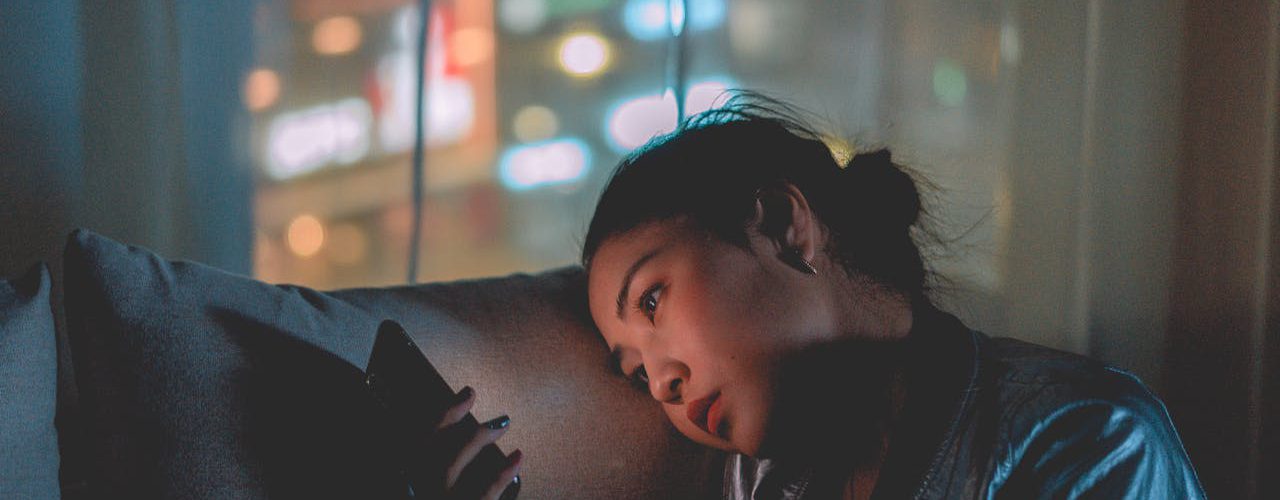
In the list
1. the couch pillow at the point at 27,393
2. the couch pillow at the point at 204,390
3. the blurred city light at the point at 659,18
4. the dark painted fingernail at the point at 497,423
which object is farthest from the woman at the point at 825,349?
the blurred city light at the point at 659,18

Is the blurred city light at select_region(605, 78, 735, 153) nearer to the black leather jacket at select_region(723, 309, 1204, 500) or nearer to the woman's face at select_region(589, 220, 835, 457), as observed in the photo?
the woman's face at select_region(589, 220, 835, 457)

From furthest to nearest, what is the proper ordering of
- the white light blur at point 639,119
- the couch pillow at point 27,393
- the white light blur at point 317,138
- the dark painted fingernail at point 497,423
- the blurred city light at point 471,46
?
the white light blur at point 639,119
the blurred city light at point 471,46
the white light blur at point 317,138
the dark painted fingernail at point 497,423
the couch pillow at point 27,393

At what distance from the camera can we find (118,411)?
860mm

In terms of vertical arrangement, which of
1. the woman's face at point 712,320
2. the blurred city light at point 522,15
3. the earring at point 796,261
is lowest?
the woman's face at point 712,320

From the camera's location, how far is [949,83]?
1672 millimetres

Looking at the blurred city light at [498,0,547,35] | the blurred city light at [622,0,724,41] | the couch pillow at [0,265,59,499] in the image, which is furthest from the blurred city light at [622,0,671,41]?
the couch pillow at [0,265,59,499]

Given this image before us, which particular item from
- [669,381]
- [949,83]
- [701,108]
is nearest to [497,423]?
[669,381]

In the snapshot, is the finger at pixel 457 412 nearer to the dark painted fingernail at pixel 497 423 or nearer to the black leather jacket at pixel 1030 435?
the dark painted fingernail at pixel 497 423

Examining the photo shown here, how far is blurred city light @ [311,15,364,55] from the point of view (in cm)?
147

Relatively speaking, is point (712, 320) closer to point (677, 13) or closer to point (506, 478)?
point (506, 478)

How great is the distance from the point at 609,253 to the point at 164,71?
674 millimetres

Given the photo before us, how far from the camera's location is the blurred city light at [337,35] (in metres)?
1.47

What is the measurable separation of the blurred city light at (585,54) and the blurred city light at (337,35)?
0.32 metres

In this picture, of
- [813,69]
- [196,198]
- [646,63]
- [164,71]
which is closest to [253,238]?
Result: [196,198]
